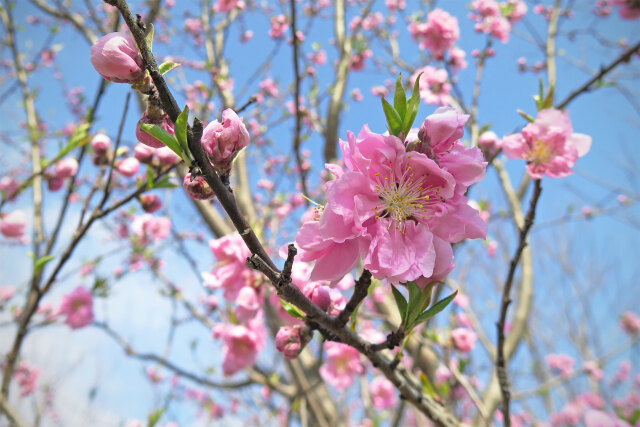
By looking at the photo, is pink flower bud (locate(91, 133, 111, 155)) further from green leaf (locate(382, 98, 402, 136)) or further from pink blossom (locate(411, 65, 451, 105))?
pink blossom (locate(411, 65, 451, 105))

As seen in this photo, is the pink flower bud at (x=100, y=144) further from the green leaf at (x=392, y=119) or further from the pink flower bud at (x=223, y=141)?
the green leaf at (x=392, y=119)

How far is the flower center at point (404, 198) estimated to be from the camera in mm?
686

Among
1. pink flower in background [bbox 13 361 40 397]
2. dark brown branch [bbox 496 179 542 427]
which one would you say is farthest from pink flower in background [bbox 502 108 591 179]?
pink flower in background [bbox 13 361 40 397]

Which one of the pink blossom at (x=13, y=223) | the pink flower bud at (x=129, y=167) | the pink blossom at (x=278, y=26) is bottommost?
the pink flower bud at (x=129, y=167)

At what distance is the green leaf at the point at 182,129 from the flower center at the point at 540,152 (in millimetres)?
1172

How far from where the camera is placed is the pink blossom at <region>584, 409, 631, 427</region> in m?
1.26

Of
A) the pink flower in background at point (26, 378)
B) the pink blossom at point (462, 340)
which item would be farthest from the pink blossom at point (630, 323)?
the pink flower in background at point (26, 378)

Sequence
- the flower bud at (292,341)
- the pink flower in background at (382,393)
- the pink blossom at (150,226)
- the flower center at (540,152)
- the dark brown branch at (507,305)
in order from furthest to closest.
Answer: the pink flower in background at (382,393), the pink blossom at (150,226), the flower center at (540,152), the dark brown branch at (507,305), the flower bud at (292,341)

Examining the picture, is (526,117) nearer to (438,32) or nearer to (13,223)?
(438,32)

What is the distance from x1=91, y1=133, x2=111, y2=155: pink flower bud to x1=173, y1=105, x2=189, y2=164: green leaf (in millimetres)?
1270

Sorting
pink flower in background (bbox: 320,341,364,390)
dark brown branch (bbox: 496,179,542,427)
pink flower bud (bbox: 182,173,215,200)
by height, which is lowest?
dark brown branch (bbox: 496,179,542,427)

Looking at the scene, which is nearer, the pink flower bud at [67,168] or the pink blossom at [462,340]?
the pink flower bud at [67,168]

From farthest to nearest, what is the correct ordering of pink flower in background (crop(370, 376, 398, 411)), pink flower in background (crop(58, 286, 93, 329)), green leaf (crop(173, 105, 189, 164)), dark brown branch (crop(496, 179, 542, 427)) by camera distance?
1. pink flower in background (crop(370, 376, 398, 411))
2. pink flower in background (crop(58, 286, 93, 329))
3. dark brown branch (crop(496, 179, 542, 427))
4. green leaf (crop(173, 105, 189, 164))

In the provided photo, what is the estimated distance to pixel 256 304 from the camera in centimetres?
119
